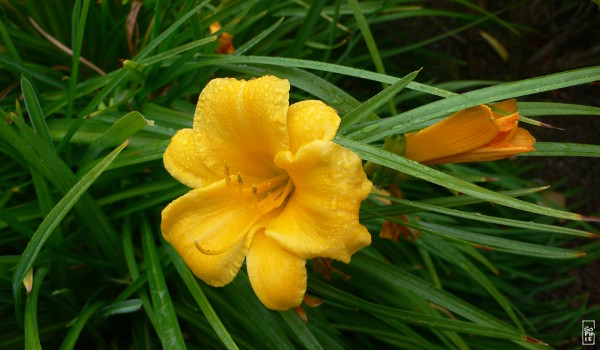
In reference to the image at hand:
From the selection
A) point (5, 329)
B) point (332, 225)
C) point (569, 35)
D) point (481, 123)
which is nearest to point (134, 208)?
point (5, 329)

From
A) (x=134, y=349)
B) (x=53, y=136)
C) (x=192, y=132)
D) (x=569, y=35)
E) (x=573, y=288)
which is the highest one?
(x=192, y=132)

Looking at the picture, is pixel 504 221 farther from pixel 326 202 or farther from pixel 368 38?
pixel 368 38

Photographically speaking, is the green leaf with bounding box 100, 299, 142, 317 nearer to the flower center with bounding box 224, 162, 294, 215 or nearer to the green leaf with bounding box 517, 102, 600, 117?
the flower center with bounding box 224, 162, 294, 215

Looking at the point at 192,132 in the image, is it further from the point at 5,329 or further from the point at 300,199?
the point at 5,329

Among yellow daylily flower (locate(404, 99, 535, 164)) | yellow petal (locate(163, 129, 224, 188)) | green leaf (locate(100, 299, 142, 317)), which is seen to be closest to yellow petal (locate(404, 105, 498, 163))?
yellow daylily flower (locate(404, 99, 535, 164))

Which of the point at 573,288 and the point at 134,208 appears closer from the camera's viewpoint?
the point at 134,208

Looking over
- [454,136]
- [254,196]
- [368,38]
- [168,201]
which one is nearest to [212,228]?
[254,196]

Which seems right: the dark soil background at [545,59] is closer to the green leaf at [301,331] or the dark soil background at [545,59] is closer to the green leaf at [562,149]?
the green leaf at [562,149]
